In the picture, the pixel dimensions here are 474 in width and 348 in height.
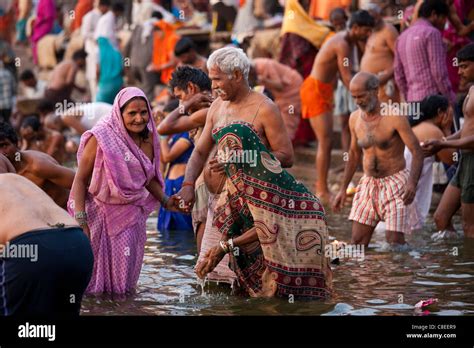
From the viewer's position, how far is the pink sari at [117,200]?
7836mm

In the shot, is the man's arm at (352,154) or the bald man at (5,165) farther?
the man's arm at (352,154)

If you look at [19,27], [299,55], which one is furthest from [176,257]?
[19,27]

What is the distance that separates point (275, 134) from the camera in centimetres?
757

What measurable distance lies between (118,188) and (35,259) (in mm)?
2099

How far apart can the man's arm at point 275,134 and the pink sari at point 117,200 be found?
35.5 inches

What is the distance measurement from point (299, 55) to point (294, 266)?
7700 millimetres

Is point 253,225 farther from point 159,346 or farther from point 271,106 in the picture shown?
point 159,346

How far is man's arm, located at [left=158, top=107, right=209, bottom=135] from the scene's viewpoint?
8883 millimetres

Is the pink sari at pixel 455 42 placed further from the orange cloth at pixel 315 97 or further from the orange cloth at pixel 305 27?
the orange cloth at pixel 305 27

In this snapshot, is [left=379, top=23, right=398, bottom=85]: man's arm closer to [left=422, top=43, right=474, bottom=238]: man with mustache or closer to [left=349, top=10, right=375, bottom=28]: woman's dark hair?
[left=349, top=10, right=375, bottom=28]: woman's dark hair

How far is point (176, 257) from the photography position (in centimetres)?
975

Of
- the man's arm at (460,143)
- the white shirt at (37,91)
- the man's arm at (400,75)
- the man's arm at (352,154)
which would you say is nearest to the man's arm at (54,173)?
the man's arm at (352,154)

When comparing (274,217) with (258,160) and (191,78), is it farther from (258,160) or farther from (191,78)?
(191,78)

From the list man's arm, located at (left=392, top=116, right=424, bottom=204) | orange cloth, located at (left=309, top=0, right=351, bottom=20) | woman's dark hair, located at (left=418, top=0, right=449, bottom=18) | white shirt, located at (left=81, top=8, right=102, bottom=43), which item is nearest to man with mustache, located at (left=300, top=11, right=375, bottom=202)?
woman's dark hair, located at (left=418, top=0, right=449, bottom=18)
